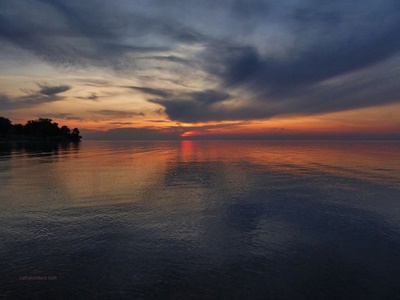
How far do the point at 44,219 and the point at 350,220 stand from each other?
20.7 meters

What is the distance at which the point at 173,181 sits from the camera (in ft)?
106

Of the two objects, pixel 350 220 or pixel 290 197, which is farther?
pixel 290 197

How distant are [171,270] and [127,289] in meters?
1.99

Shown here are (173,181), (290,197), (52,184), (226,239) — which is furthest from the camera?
(173,181)

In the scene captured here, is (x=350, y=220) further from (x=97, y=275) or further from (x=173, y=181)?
(x=173, y=181)

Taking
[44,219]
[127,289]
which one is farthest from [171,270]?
[44,219]

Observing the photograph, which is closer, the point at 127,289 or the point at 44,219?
the point at 127,289

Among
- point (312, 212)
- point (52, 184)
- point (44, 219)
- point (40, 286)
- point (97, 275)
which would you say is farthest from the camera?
point (52, 184)

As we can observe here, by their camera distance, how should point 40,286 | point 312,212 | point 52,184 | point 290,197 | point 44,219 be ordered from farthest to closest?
point 52,184, point 290,197, point 312,212, point 44,219, point 40,286

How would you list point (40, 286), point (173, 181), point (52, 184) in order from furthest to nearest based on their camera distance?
point (173, 181)
point (52, 184)
point (40, 286)

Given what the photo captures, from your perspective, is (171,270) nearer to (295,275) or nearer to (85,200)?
(295,275)

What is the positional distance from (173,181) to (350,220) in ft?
66.3

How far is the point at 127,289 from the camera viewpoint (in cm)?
932

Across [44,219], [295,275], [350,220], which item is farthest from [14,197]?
[350,220]
